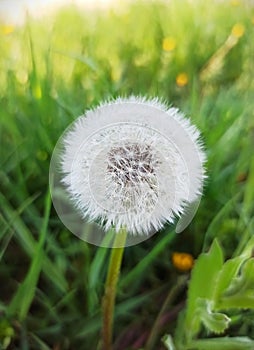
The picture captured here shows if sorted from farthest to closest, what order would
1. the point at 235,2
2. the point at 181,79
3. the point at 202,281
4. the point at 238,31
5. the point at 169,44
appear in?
the point at 235,2, the point at 238,31, the point at 169,44, the point at 181,79, the point at 202,281

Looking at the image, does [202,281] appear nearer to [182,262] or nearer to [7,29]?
[182,262]

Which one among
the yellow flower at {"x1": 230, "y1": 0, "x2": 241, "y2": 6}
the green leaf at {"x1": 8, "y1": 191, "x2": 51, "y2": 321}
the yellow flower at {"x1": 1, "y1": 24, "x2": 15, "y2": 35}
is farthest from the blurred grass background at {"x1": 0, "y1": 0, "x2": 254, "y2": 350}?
the yellow flower at {"x1": 230, "y1": 0, "x2": 241, "y2": 6}

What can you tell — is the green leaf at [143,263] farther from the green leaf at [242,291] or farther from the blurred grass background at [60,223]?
the green leaf at [242,291]

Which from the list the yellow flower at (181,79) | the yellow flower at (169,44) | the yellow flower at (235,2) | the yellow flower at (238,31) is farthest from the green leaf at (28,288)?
the yellow flower at (235,2)

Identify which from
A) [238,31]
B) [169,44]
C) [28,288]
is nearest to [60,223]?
[28,288]

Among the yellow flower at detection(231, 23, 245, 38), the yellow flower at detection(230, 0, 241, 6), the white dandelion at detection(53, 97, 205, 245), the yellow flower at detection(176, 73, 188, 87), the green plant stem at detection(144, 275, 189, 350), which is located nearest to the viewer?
the white dandelion at detection(53, 97, 205, 245)

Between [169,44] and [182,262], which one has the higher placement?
[169,44]

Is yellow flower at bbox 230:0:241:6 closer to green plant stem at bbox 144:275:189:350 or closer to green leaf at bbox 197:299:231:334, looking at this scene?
green plant stem at bbox 144:275:189:350
